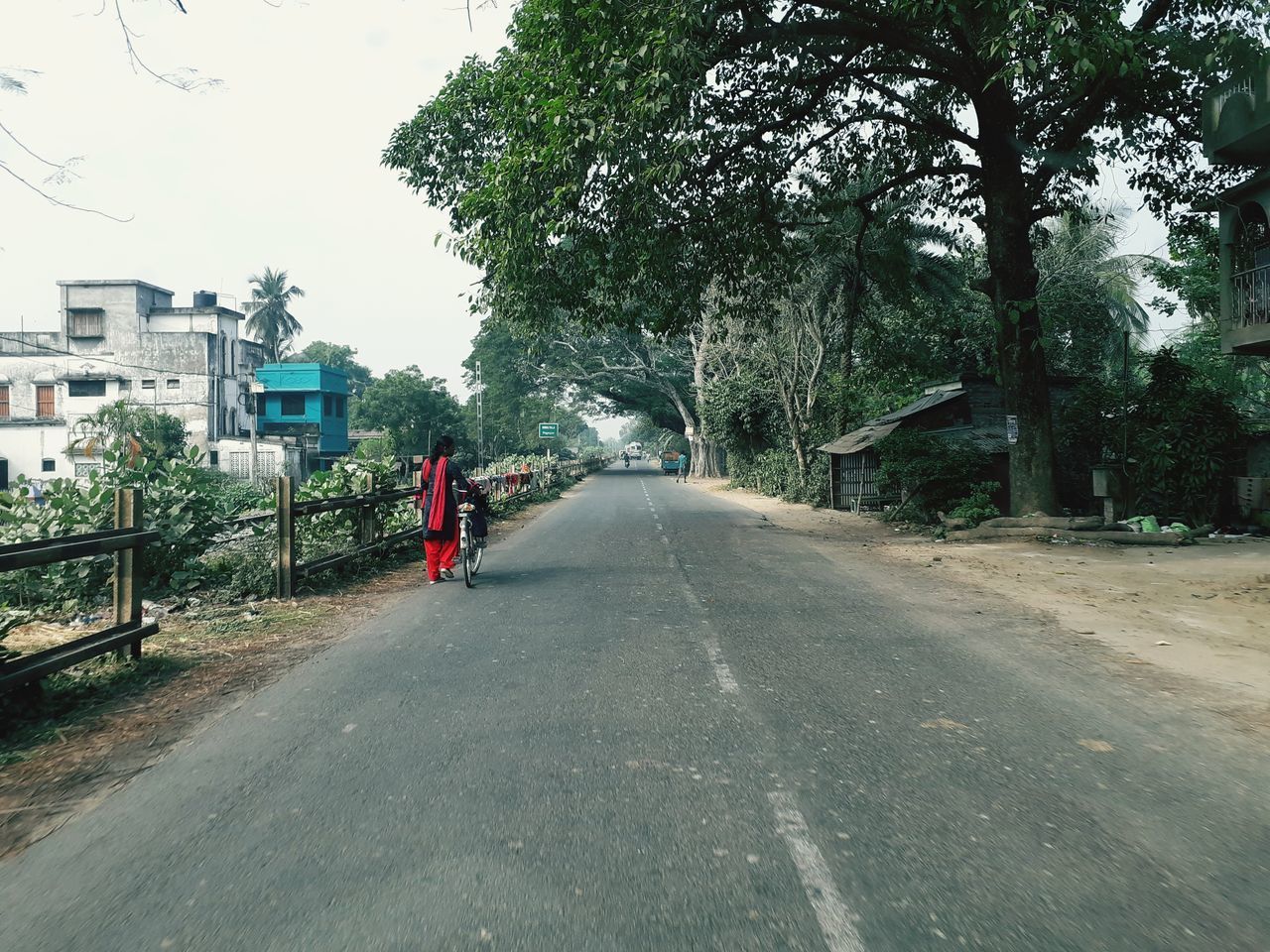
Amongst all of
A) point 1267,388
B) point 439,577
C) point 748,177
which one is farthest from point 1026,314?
point 1267,388

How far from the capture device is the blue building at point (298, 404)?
58.9 meters

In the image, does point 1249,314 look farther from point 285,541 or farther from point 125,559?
point 125,559

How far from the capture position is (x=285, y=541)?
10422 millimetres

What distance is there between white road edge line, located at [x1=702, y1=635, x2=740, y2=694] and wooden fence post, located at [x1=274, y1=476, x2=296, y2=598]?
517 centimetres

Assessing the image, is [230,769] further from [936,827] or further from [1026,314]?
[1026,314]

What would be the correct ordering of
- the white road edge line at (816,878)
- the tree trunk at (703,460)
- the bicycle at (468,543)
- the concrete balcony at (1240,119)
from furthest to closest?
the tree trunk at (703,460) < the concrete balcony at (1240,119) < the bicycle at (468,543) < the white road edge line at (816,878)

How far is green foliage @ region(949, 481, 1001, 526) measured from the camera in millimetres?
18203

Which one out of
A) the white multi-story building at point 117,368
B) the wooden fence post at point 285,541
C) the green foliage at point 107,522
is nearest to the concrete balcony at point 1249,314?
the wooden fence post at point 285,541

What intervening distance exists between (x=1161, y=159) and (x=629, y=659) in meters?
17.6

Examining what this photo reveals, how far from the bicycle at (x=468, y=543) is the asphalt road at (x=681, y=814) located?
3.71 metres

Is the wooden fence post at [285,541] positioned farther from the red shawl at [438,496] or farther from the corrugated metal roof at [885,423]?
the corrugated metal roof at [885,423]

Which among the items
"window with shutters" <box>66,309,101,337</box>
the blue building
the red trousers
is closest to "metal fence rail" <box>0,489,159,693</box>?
the red trousers

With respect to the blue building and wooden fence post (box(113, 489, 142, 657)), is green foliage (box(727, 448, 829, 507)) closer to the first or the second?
wooden fence post (box(113, 489, 142, 657))

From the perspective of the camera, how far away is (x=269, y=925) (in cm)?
310
